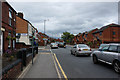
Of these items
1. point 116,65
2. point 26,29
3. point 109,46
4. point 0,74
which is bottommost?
point 116,65

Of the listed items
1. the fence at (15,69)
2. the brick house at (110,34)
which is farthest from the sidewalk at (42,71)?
the brick house at (110,34)

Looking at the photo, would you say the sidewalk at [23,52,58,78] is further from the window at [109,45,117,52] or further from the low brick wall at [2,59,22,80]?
the window at [109,45,117,52]

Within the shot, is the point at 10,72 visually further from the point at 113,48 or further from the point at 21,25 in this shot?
the point at 21,25

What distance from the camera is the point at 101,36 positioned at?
42.7 m

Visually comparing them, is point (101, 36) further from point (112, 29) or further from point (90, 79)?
point (90, 79)

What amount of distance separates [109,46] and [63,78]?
12.5ft

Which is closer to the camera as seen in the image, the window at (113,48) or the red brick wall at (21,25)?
the window at (113,48)

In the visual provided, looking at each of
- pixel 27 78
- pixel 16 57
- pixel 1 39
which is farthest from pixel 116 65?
pixel 1 39

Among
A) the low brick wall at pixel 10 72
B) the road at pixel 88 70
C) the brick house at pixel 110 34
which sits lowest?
the road at pixel 88 70

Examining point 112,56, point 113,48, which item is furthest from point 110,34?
point 112,56

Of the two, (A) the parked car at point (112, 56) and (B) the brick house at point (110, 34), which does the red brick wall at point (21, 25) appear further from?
(B) the brick house at point (110, 34)

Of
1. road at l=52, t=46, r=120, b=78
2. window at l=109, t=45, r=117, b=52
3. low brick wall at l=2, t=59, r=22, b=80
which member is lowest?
road at l=52, t=46, r=120, b=78

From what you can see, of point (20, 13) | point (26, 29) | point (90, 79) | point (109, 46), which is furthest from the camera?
point (20, 13)

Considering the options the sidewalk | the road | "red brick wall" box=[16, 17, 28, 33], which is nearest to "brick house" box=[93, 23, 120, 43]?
"red brick wall" box=[16, 17, 28, 33]
